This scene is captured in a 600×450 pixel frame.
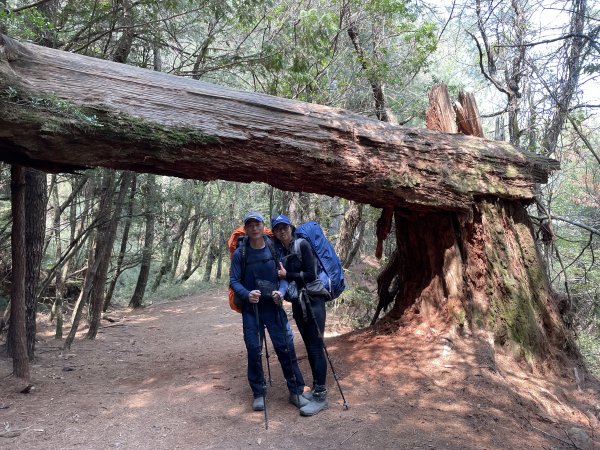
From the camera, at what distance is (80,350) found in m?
8.59

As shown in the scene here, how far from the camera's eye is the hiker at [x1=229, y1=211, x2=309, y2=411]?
4.77 m

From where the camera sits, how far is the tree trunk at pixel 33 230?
268 inches

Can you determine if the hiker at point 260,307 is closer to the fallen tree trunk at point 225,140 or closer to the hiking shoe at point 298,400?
the hiking shoe at point 298,400

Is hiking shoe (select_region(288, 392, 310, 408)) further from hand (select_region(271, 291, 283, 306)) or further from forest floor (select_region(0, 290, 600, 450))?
hand (select_region(271, 291, 283, 306))

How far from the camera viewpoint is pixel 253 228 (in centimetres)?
473

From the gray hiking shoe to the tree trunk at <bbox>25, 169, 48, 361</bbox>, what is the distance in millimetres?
4638

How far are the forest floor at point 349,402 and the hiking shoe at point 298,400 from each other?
0.30ft

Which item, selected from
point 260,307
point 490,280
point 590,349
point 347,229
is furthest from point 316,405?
point 590,349

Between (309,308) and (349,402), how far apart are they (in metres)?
1.07

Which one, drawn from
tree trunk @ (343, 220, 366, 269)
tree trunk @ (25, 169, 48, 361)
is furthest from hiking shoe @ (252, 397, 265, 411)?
tree trunk @ (343, 220, 366, 269)

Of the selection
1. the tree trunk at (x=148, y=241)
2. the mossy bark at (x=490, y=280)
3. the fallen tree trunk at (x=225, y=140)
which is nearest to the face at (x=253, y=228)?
the fallen tree trunk at (x=225, y=140)

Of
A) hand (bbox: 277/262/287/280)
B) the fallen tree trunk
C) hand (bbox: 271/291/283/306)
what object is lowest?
hand (bbox: 271/291/283/306)

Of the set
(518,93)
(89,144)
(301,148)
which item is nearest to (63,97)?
(89,144)

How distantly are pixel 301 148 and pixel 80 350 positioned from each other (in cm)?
627
